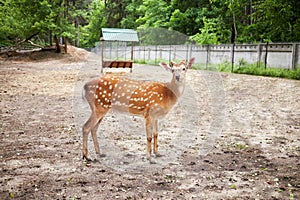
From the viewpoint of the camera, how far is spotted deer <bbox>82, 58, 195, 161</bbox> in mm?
4520

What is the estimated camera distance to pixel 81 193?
3.63 m

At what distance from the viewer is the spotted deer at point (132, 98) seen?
4.52 meters

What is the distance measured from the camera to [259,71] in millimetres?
14734

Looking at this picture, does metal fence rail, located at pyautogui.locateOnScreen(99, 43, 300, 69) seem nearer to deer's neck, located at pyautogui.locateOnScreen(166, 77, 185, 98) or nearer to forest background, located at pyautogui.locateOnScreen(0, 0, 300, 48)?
forest background, located at pyautogui.locateOnScreen(0, 0, 300, 48)

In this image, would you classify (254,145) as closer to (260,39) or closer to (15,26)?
(260,39)

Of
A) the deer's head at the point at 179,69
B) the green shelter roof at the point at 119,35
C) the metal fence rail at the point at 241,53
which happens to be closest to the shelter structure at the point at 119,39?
the green shelter roof at the point at 119,35

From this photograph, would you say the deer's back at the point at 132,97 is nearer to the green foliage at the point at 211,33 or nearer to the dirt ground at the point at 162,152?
the dirt ground at the point at 162,152

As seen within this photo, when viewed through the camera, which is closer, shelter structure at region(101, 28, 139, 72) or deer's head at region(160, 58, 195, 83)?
deer's head at region(160, 58, 195, 83)

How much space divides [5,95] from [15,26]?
689 inches

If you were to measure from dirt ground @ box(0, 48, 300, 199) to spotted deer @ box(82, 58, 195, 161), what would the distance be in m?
0.53

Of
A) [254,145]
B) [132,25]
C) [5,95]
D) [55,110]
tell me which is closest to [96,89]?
[254,145]

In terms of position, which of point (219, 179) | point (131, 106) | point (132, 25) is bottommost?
point (219, 179)

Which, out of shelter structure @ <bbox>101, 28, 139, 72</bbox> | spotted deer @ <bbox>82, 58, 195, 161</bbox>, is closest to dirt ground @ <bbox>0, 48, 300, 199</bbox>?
spotted deer @ <bbox>82, 58, 195, 161</bbox>

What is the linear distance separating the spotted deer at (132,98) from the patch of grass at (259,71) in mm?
10116
